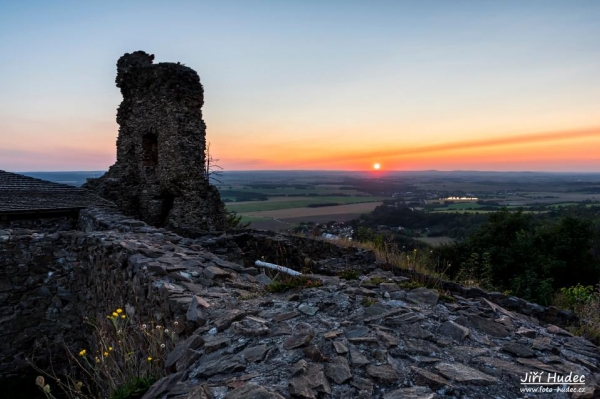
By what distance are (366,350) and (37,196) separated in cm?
Result: 1122

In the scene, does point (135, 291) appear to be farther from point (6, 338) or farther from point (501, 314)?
point (501, 314)

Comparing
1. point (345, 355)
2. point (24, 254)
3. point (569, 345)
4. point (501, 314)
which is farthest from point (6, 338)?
point (569, 345)

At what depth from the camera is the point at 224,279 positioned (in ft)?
15.7

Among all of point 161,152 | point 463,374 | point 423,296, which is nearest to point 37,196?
point 161,152

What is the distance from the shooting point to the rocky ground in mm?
2350

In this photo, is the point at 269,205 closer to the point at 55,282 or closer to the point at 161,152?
the point at 161,152

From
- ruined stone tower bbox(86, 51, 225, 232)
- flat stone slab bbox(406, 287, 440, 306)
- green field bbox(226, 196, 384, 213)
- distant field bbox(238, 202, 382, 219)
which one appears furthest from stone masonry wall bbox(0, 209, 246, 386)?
green field bbox(226, 196, 384, 213)

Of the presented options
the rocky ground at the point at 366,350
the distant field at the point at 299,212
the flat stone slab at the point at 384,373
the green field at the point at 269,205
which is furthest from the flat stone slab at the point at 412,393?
the green field at the point at 269,205

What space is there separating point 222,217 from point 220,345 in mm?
10850

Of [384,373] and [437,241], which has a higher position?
[384,373]

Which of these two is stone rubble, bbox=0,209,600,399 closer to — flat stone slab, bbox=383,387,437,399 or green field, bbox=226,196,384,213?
flat stone slab, bbox=383,387,437,399

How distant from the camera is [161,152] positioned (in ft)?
41.5

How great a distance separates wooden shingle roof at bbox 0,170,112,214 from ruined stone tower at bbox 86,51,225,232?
143 cm

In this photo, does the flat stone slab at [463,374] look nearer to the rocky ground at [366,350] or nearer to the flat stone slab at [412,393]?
the rocky ground at [366,350]
